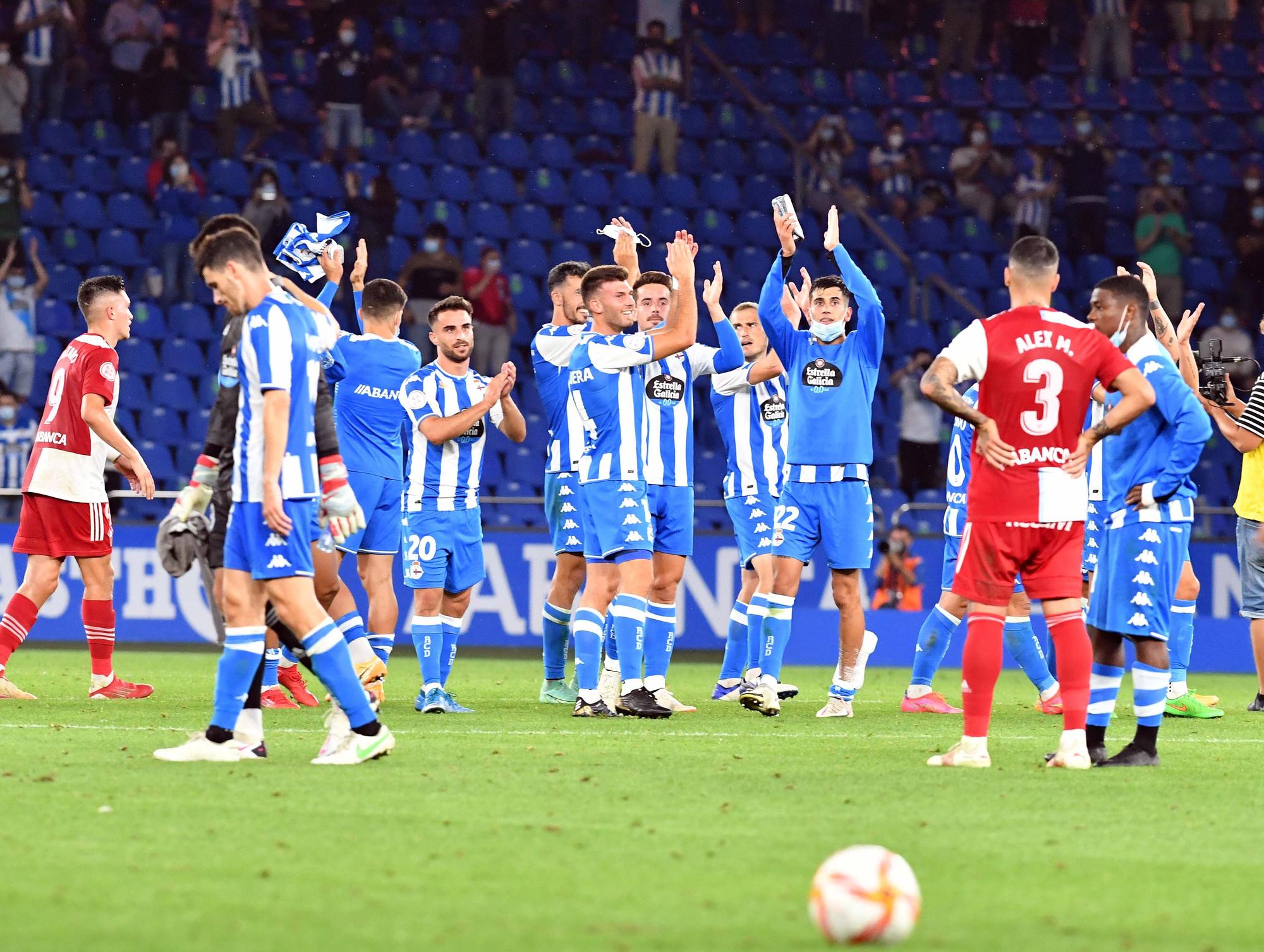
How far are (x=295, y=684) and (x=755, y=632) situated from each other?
10.5 ft

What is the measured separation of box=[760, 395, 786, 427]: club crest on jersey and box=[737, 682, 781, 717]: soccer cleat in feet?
8.05

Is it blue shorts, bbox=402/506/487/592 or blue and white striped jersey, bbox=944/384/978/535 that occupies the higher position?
blue and white striped jersey, bbox=944/384/978/535

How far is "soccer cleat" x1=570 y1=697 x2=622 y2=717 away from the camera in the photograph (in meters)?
10.3

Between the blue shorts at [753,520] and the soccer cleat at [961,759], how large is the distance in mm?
4421

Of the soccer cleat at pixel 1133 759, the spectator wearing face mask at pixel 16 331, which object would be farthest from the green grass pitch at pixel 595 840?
the spectator wearing face mask at pixel 16 331

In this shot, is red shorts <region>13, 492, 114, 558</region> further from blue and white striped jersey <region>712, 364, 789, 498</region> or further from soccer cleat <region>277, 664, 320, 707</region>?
blue and white striped jersey <region>712, 364, 789, 498</region>

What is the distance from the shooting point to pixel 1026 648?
1075cm

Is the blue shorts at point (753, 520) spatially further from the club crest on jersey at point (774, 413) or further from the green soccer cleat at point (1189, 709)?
the green soccer cleat at point (1189, 709)

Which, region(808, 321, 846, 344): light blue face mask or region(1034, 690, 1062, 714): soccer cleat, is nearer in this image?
region(808, 321, 846, 344): light blue face mask

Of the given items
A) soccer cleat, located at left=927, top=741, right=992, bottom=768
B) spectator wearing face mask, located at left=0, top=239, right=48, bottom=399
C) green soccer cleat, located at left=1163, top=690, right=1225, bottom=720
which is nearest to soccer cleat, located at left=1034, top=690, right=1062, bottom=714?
green soccer cleat, located at left=1163, top=690, right=1225, bottom=720

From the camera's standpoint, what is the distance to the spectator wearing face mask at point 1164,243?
74.7 feet

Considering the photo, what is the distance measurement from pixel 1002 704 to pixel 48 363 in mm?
12878

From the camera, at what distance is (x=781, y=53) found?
2533cm

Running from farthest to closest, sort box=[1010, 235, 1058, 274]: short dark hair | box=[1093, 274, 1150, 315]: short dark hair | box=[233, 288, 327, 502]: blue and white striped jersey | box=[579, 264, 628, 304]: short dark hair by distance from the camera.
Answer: box=[579, 264, 628, 304]: short dark hair
box=[1093, 274, 1150, 315]: short dark hair
box=[1010, 235, 1058, 274]: short dark hair
box=[233, 288, 327, 502]: blue and white striped jersey
